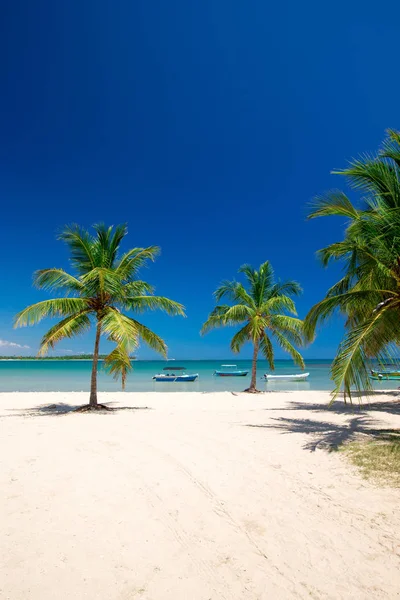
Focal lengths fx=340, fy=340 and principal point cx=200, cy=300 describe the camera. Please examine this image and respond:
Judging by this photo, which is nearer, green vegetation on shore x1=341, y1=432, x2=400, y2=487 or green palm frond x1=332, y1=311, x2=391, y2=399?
green vegetation on shore x1=341, y1=432, x2=400, y2=487

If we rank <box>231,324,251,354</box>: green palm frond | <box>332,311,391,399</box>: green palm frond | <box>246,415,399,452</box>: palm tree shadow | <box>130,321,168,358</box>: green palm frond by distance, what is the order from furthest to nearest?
<box>231,324,251,354</box>: green palm frond < <box>130,321,168,358</box>: green palm frond < <box>246,415,399,452</box>: palm tree shadow < <box>332,311,391,399</box>: green palm frond

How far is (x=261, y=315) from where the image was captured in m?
18.6

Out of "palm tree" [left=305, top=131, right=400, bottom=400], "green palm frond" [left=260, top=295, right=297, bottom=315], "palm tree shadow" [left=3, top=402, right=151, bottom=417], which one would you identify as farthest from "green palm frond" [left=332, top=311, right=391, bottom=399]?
"green palm frond" [left=260, top=295, right=297, bottom=315]

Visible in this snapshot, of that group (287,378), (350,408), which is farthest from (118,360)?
(287,378)

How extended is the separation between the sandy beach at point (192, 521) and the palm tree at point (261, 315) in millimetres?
10638

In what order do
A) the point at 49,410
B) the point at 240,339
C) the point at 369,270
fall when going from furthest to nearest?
the point at 240,339 < the point at 49,410 < the point at 369,270

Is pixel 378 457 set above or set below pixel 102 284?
below

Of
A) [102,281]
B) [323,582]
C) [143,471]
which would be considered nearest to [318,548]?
[323,582]

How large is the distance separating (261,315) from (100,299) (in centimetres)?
967

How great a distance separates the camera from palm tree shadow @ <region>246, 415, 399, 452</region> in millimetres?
6613

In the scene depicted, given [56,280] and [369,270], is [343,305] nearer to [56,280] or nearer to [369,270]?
[369,270]

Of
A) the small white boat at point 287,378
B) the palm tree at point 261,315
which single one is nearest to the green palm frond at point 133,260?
the palm tree at point 261,315

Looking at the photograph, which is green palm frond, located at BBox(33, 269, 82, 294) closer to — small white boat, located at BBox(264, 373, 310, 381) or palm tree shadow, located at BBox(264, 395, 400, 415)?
palm tree shadow, located at BBox(264, 395, 400, 415)

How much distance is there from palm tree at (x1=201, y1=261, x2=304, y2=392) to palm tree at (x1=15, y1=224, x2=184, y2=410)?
20.2 ft
